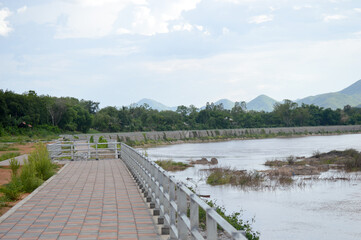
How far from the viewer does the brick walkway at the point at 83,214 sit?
25.2ft

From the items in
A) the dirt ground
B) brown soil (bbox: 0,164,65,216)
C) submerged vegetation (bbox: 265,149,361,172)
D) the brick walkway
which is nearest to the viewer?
the brick walkway

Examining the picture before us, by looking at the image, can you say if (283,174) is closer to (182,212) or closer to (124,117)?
(182,212)

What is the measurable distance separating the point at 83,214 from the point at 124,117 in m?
88.1

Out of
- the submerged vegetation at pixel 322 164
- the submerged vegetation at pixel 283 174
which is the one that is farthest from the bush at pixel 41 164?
the submerged vegetation at pixel 322 164

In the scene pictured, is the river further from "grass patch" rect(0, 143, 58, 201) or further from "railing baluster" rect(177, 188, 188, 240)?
"railing baluster" rect(177, 188, 188, 240)

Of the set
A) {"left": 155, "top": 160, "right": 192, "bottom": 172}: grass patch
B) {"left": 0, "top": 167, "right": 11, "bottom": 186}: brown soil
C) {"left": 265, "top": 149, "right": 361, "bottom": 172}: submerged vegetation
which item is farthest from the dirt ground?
Answer: {"left": 265, "top": 149, "right": 361, "bottom": 172}: submerged vegetation

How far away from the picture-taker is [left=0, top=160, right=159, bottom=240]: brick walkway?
7691mm

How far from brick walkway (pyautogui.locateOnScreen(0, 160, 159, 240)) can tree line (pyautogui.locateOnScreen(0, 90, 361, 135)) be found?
188 feet

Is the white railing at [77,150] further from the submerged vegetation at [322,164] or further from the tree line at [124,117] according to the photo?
the tree line at [124,117]

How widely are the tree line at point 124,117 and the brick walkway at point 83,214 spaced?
5741 cm

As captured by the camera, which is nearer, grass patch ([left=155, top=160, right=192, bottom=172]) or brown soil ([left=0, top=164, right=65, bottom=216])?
brown soil ([left=0, top=164, right=65, bottom=216])

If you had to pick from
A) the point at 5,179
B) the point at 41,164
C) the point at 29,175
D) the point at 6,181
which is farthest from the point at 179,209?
the point at 5,179

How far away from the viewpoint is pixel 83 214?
30.9ft

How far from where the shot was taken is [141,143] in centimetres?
7706
